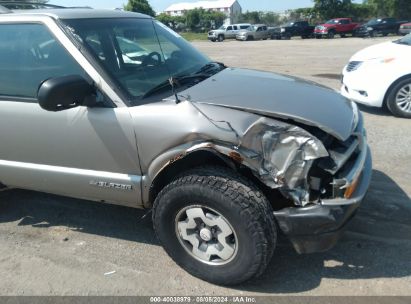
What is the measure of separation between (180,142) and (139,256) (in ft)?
3.69

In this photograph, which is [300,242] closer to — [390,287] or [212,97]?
[390,287]

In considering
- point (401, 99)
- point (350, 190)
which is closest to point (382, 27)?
point (401, 99)

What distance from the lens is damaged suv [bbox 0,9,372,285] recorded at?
2699mm

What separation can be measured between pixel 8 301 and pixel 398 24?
3653 centimetres

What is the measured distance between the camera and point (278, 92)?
3.26 m

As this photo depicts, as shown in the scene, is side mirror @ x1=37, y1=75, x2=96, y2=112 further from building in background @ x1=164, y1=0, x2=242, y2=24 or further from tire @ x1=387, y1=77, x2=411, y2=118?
building in background @ x1=164, y1=0, x2=242, y2=24

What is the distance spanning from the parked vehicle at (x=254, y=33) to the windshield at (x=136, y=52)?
1425 inches

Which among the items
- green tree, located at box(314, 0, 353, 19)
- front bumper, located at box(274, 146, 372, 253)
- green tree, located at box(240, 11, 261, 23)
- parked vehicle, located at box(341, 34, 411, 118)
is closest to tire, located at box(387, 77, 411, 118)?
parked vehicle, located at box(341, 34, 411, 118)

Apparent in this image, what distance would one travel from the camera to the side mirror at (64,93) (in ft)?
9.05

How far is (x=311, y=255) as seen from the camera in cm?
330

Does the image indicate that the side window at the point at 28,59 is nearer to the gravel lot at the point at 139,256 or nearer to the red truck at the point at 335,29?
the gravel lot at the point at 139,256

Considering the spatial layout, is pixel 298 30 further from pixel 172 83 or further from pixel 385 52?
pixel 172 83

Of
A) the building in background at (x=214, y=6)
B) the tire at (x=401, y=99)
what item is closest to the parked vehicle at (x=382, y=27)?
the tire at (x=401, y=99)

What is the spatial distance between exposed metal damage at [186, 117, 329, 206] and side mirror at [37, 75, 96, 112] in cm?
100
